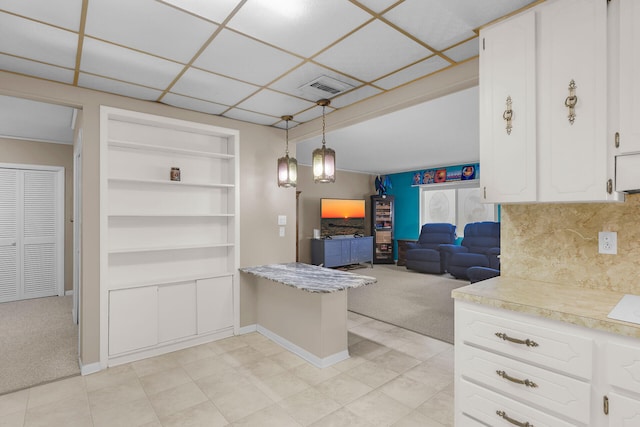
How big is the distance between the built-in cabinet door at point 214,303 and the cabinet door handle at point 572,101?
3.23m

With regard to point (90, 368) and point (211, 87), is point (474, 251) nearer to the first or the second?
point (211, 87)

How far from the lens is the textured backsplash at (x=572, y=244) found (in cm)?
168

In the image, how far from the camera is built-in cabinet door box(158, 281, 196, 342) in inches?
126

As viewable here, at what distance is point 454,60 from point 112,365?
12.3 ft

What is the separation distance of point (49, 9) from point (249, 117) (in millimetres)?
1991

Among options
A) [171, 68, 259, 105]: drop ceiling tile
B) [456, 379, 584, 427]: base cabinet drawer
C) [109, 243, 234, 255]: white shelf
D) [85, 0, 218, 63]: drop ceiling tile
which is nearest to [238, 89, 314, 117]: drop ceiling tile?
[171, 68, 259, 105]: drop ceiling tile

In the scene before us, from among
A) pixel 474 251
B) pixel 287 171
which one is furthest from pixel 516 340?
pixel 474 251

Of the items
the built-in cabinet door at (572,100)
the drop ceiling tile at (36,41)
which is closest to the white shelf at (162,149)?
the drop ceiling tile at (36,41)

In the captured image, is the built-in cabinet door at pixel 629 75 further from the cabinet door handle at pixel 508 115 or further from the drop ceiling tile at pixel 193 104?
the drop ceiling tile at pixel 193 104

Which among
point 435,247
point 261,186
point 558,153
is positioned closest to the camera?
point 558,153

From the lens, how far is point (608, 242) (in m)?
1.74

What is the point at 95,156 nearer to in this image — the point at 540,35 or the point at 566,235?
the point at 540,35

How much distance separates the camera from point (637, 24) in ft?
4.60

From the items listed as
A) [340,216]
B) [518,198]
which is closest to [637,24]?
[518,198]
